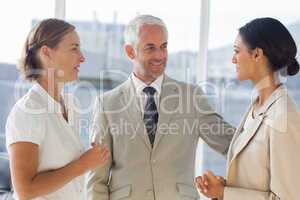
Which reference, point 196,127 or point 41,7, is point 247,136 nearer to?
point 196,127

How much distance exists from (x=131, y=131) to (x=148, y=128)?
0.08 m

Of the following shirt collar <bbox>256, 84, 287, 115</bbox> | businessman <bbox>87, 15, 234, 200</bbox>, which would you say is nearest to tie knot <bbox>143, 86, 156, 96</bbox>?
businessman <bbox>87, 15, 234, 200</bbox>

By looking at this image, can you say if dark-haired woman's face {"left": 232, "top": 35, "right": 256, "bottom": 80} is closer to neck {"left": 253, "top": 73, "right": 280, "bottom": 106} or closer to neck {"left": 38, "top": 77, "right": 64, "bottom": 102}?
neck {"left": 253, "top": 73, "right": 280, "bottom": 106}

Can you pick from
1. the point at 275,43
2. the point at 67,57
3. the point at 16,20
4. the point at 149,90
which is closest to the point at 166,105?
the point at 149,90

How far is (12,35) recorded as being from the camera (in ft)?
8.62

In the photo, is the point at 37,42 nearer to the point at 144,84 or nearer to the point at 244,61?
the point at 144,84

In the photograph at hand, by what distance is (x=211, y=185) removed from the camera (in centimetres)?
171

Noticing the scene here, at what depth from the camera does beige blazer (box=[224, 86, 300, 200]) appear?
1.46m

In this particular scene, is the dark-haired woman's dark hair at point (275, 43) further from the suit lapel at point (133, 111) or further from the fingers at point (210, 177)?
the suit lapel at point (133, 111)

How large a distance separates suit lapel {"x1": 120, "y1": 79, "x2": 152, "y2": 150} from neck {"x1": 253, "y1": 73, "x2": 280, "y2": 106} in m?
0.57

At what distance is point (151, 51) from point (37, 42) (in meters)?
0.57

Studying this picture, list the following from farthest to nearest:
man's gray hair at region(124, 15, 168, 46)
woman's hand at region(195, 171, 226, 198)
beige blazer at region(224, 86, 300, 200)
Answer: man's gray hair at region(124, 15, 168, 46)
woman's hand at region(195, 171, 226, 198)
beige blazer at region(224, 86, 300, 200)

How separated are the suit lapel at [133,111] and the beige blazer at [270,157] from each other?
1.47 feet

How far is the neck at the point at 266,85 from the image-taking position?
5.38 feet
